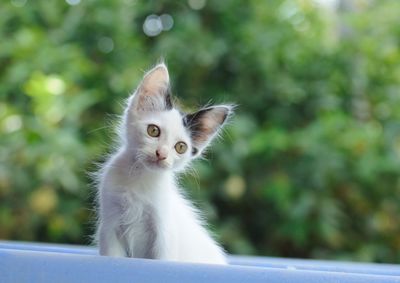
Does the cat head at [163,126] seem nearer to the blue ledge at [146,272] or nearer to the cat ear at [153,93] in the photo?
the cat ear at [153,93]

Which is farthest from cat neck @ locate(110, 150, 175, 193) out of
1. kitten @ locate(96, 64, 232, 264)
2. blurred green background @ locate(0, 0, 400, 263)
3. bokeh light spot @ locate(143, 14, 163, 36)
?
bokeh light spot @ locate(143, 14, 163, 36)

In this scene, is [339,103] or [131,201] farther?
[339,103]

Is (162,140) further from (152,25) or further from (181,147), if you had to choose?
(152,25)

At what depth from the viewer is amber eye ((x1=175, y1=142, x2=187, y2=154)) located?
83cm

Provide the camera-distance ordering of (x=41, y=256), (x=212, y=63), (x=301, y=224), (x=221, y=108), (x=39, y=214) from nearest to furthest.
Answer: (x=41, y=256)
(x=221, y=108)
(x=39, y=214)
(x=301, y=224)
(x=212, y=63)

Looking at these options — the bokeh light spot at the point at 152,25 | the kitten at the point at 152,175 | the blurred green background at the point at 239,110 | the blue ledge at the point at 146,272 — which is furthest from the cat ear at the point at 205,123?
the bokeh light spot at the point at 152,25

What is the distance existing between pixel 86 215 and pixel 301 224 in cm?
66

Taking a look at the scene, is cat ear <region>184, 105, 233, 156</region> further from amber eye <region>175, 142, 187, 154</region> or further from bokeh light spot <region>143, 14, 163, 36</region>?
bokeh light spot <region>143, 14, 163, 36</region>

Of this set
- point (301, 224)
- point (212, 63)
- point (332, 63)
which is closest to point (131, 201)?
point (301, 224)

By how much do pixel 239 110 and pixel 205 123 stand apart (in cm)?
132

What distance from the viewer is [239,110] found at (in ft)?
7.14

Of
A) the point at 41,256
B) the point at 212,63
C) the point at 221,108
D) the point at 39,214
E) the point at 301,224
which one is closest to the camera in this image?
the point at 41,256

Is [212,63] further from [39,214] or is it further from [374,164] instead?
[39,214]

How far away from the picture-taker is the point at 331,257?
209 centimetres
